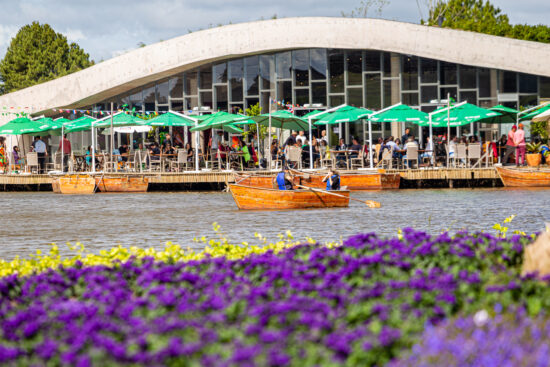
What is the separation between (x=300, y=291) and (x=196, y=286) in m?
0.87

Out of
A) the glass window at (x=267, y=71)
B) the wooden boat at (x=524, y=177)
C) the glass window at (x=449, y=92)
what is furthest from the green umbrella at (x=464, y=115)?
the glass window at (x=267, y=71)

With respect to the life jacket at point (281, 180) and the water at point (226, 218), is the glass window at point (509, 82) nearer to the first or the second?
the water at point (226, 218)

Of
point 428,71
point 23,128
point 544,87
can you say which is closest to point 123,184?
point 23,128

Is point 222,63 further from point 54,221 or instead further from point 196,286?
point 196,286

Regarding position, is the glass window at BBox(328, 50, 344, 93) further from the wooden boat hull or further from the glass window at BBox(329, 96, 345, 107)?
the wooden boat hull

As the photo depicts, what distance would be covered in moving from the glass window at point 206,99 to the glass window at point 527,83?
15.7 m

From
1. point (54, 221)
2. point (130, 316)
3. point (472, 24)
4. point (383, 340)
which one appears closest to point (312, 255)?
point (130, 316)

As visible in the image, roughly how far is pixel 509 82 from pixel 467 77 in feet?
6.55

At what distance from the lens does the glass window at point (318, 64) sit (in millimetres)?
39875

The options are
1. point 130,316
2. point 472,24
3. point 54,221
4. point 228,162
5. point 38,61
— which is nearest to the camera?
point 130,316

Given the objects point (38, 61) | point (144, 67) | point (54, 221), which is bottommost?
point (54, 221)

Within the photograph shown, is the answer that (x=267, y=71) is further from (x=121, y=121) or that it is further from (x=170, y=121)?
(x=121, y=121)

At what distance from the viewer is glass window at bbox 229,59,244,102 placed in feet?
135

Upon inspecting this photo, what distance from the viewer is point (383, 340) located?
4.34 m
